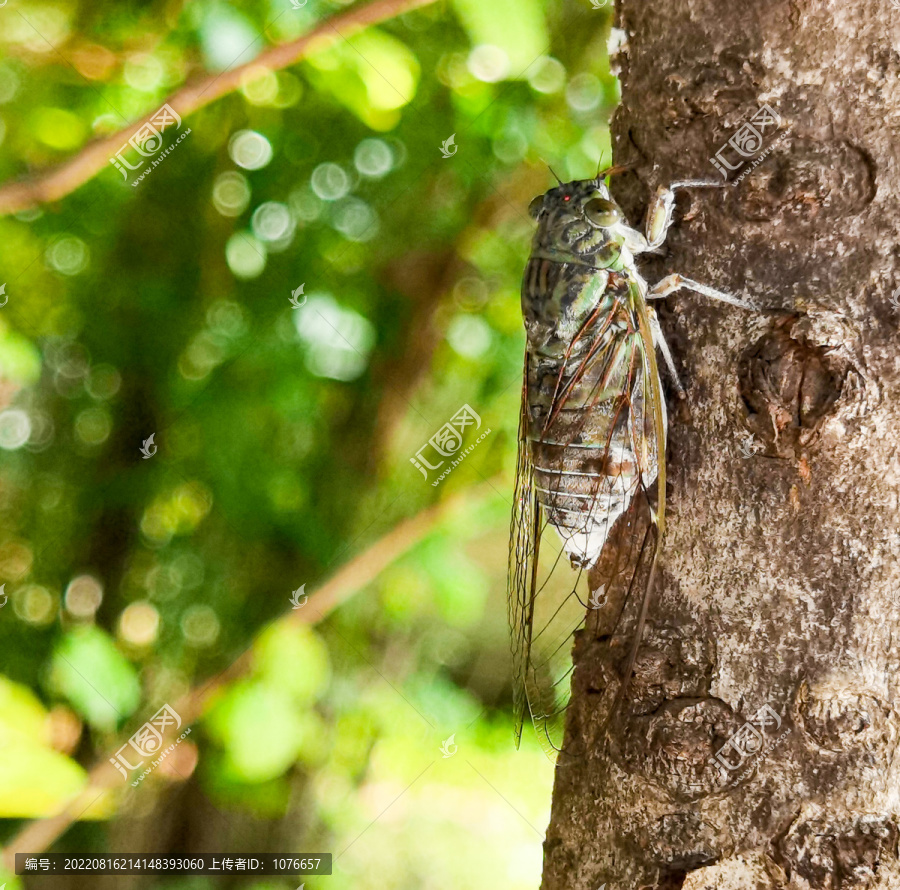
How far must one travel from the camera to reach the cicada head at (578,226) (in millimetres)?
881

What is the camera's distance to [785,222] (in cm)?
64

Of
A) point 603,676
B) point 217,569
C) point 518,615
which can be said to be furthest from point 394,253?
point 603,676

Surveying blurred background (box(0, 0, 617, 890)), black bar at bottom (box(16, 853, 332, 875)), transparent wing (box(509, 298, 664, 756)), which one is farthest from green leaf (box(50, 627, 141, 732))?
transparent wing (box(509, 298, 664, 756))

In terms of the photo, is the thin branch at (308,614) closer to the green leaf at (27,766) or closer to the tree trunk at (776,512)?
the green leaf at (27,766)

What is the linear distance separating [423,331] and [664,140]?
5.55 feet

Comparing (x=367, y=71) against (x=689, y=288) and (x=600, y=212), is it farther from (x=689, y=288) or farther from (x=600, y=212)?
(x=689, y=288)

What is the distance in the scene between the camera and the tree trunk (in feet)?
1.94

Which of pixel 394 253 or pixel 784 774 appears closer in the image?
pixel 784 774

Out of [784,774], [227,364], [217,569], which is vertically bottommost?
[784,774]

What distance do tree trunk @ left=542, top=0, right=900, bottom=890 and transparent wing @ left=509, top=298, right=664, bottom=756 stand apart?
0.03 metres

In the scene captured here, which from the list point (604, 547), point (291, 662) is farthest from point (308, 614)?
point (604, 547)

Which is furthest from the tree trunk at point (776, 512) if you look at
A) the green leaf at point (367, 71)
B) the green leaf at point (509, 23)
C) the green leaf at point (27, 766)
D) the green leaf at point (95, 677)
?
the green leaf at point (27, 766)

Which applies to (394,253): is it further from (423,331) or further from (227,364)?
(227,364)

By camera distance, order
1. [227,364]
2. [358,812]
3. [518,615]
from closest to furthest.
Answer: [518,615], [227,364], [358,812]
